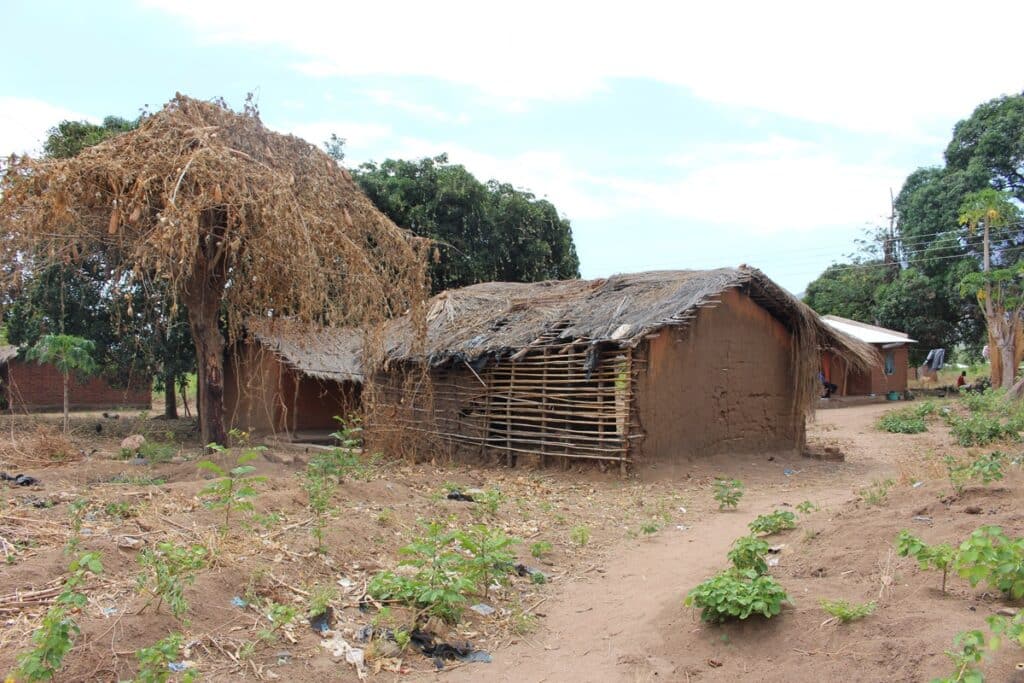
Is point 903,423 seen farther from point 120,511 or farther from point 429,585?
point 120,511

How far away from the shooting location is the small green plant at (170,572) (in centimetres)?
414

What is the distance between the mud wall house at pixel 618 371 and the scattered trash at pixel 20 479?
4.93 metres

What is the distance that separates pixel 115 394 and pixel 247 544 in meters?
27.2

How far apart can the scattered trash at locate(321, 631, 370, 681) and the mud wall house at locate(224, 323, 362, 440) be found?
11262mm

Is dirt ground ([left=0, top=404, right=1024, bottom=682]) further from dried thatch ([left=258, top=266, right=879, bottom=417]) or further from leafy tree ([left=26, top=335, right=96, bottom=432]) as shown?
→ leafy tree ([left=26, top=335, right=96, bottom=432])

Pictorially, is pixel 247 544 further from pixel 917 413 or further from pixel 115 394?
pixel 115 394

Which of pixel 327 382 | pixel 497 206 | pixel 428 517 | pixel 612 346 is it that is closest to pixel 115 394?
pixel 327 382

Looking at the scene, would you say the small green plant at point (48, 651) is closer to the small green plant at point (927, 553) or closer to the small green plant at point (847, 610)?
the small green plant at point (847, 610)

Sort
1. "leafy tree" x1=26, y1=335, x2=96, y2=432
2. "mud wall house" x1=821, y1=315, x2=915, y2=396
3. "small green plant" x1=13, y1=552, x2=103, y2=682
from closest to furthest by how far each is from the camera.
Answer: "small green plant" x1=13, y1=552, x2=103, y2=682 → "leafy tree" x1=26, y1=335, x2=96, y2=432 → "mud wall house" x1=821, y1=315, x2=915, y2=396

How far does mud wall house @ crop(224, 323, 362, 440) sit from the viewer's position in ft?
54.3

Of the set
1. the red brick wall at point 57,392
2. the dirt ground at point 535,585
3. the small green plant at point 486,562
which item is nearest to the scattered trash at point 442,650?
the dirt ground at point 535,585

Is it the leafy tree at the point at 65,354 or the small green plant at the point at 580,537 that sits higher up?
the leafy tree at the point at 65,354

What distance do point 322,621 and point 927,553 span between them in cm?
340

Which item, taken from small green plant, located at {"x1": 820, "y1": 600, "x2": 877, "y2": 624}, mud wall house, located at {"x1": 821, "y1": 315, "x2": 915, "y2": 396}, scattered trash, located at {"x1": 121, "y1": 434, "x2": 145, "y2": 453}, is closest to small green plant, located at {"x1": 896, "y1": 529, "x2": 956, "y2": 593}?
small green plant, located at {"x1": 820, "y1": 600, "x2": 877, "y2": 624}
